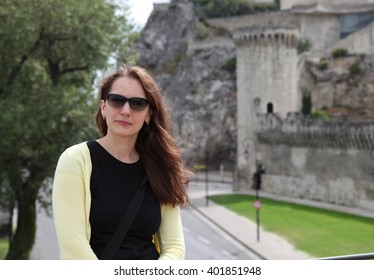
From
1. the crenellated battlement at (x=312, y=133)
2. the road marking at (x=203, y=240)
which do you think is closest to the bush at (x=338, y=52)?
the crenellated battlement at (x=312, y=133)

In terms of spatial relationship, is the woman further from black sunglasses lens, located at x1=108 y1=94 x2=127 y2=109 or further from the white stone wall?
the white stone wall

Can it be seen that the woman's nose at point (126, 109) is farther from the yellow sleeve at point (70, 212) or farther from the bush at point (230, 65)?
the bush at point (230, 65)

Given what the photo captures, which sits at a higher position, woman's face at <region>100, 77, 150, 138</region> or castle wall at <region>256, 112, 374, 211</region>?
woman's face at <region>100, 77, 150, 138</region>

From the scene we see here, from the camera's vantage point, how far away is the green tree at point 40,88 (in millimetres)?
15243

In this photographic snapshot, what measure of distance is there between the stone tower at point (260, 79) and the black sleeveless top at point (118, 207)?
40.3 metres

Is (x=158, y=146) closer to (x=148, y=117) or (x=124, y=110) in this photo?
(x=148, y=117)

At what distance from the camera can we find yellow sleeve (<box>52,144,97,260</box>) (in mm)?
3002

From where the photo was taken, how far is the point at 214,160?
189ft

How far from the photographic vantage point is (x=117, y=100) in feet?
10.8

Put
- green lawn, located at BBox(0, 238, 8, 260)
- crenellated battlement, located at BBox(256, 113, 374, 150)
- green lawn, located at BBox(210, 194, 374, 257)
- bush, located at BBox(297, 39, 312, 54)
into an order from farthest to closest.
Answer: bush, located at BBox(297, 39, 312, 54) → crenellated battlement, located at BBox(256, 113, 374, 150) → green lawn, located at BBox(210, 194, 374, 257) → green lawn, located at BBox(0, 238, 8, 260)

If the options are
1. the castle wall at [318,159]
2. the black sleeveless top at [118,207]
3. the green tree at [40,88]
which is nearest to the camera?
the black sleeveless top at [118,207]

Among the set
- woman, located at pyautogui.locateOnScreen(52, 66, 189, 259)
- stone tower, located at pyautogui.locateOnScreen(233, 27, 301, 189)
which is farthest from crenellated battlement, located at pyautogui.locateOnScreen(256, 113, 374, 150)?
woman, located at pyautogui.locateOnScreen(52, 66, 189, 259)
